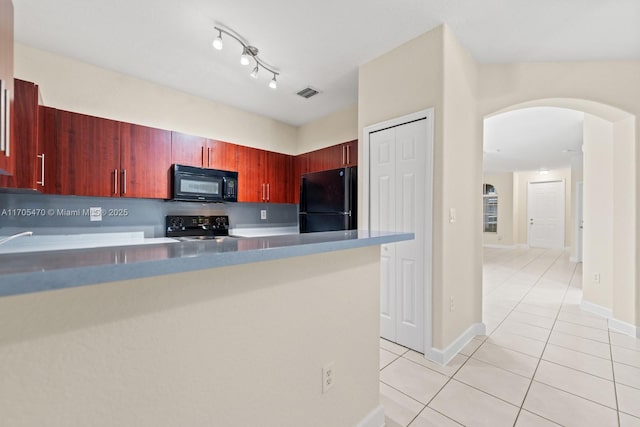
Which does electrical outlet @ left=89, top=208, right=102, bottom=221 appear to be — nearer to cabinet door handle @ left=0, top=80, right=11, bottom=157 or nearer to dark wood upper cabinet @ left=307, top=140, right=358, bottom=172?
cabinet door handle @ left=0, top=80, right=11, bottom=157

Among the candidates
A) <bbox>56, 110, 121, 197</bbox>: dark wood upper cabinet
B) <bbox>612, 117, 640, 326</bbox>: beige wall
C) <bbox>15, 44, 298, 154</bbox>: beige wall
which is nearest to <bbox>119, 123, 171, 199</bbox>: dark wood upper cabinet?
<bbox>56, 110, 121, 197</bbox>: dark wood upper cabinet

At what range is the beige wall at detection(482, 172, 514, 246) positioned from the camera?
28.7ft

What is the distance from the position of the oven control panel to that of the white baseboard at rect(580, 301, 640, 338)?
4406 millimetres

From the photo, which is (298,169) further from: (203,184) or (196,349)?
(196,349)

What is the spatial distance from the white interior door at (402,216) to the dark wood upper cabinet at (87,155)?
2.49 metres

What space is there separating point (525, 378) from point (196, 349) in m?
2.24

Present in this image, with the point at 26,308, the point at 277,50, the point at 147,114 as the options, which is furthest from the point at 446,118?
the point at 147,114

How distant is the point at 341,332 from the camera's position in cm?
129

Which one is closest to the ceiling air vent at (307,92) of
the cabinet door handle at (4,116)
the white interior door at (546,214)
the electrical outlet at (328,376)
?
the cabinet door handle at (4,116)

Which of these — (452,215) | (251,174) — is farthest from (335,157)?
(452,215)

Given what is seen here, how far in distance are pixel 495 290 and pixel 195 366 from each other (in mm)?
4463

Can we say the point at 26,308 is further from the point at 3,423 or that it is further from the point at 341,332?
the point at 341,332

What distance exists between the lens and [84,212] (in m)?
2.69

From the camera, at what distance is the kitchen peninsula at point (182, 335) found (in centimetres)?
57
